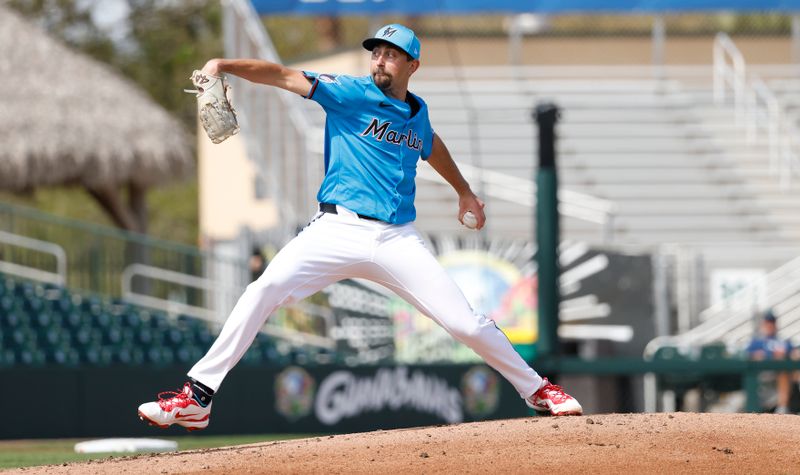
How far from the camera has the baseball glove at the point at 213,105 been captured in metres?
6.02

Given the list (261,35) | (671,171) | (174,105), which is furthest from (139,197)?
(174,105)

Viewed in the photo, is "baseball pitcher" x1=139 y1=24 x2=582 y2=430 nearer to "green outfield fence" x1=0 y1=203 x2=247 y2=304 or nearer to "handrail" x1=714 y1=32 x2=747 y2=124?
"green outfield fence" x1=0 y1=203 x2=247 y2=304

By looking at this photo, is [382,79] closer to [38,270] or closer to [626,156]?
[38,270]

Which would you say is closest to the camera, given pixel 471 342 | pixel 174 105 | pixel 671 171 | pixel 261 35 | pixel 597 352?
pixel 471 342

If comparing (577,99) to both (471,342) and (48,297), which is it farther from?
(471,342)

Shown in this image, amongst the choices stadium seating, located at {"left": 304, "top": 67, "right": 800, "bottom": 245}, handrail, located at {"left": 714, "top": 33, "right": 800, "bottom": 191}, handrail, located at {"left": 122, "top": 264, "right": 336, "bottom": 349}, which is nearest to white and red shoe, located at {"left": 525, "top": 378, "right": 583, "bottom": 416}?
handrail, located at {"left": 122, "top": 264, "right": 336, "bottom": 349}

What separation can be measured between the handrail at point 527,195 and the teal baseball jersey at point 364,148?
1009 cm

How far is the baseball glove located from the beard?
0.67m

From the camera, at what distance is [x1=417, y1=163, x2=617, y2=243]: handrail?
16672 mm

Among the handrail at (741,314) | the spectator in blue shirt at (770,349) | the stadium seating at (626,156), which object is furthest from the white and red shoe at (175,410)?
the stadium seating at (626,156)

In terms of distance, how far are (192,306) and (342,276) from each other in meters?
9.08

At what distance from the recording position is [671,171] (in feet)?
59.5

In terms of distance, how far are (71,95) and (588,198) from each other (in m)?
7.52

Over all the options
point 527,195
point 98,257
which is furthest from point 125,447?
point 527,195
